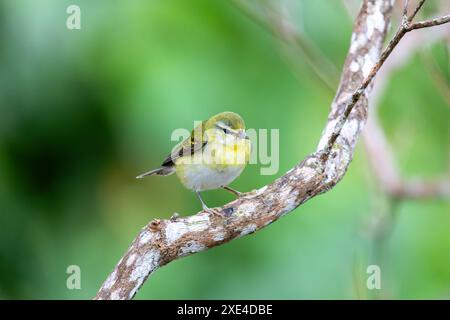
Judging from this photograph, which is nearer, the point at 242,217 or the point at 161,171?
the point at 242,217

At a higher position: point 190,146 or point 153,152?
point 153,152

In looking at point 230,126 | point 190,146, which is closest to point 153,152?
point 190,146

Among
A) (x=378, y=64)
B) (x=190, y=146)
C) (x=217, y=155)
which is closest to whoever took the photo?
(x=378, y=64)

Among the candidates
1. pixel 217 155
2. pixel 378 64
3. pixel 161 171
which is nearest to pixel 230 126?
pixel 217 155

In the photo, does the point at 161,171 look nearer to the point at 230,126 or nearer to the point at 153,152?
the point at 230,126

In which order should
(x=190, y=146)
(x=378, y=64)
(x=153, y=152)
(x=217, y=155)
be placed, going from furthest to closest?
(x=153, y=152) < (x=190, y=146) < (x=217, y=155) < (x=378, y=64)

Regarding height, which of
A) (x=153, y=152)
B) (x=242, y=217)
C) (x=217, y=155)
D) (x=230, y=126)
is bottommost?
(x=242, y=217)

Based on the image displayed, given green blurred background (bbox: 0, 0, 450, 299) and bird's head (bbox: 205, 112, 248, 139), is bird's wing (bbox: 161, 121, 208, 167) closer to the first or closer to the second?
bird's head (bbox: 205, 112, 248, 139)

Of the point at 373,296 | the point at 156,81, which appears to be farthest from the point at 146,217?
the point at 373,296
